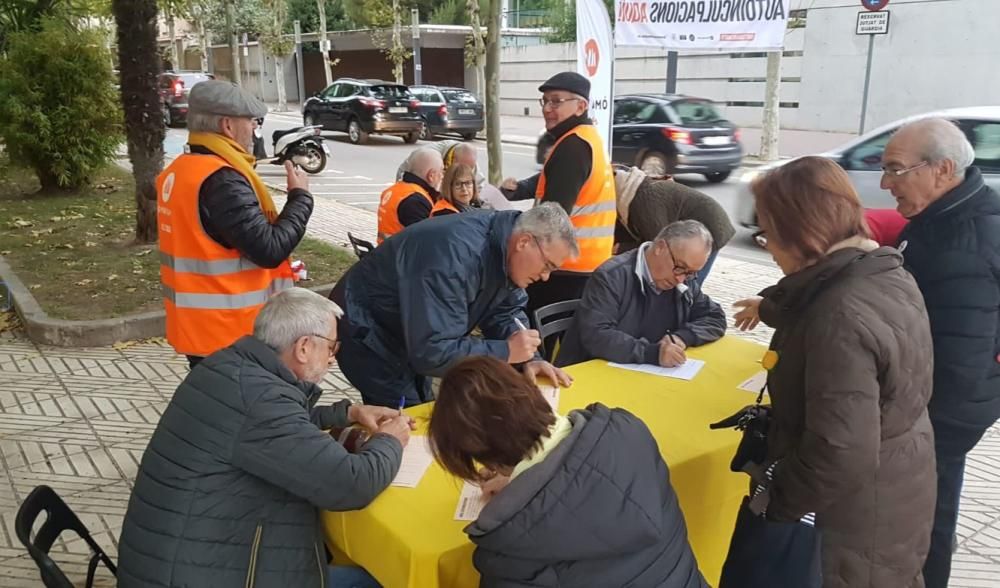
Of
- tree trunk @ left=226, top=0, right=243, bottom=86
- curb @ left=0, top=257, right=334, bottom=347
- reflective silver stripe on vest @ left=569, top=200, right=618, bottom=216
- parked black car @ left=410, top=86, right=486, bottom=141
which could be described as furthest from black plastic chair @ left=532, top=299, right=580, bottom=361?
tree trunk @ left=226, top=0, right=243, bottom=86

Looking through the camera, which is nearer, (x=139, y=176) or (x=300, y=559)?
(x=300, y=559)

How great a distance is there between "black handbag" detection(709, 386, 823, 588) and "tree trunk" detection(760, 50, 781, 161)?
48.4ft

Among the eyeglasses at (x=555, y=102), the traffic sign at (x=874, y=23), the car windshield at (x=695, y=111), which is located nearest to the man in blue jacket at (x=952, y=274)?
the eyeglasses at (x=555, y=102)

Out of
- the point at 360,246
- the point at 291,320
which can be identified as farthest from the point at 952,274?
the point at 360,246

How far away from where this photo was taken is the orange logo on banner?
7.51 meters

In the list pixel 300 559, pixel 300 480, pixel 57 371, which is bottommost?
pixel 57 371

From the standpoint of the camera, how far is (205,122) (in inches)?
126

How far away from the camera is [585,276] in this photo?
14.3ft

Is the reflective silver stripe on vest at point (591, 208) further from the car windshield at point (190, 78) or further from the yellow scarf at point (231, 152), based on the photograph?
the car windshield at point (190, 78)

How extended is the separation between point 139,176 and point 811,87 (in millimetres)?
19029

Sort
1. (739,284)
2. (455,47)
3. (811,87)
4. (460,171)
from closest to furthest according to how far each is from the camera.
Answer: (460,171) < (739,284) < (811,87) < (455,47)

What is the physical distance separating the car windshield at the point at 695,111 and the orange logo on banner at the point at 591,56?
18.6ft

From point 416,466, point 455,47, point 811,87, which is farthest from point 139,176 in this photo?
point 455,47

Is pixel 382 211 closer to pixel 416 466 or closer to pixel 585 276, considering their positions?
pixel 585 276
